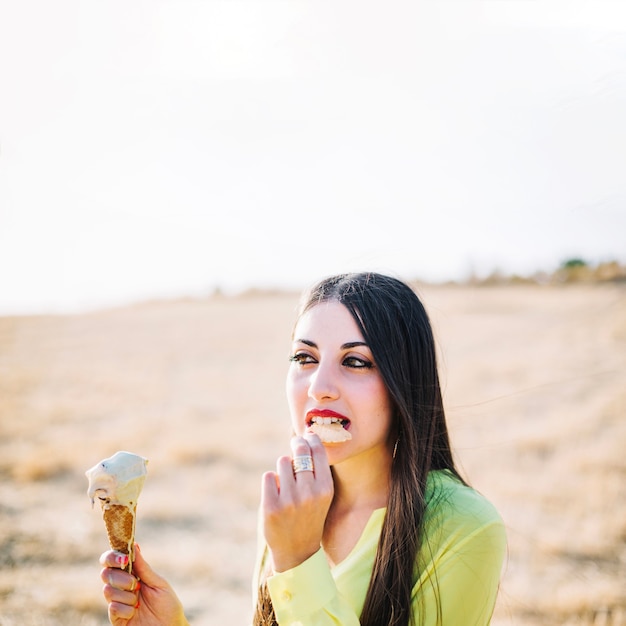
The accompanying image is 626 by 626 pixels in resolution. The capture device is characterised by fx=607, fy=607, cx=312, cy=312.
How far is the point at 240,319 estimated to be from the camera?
2286 cm

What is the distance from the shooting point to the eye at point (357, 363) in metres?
2.02

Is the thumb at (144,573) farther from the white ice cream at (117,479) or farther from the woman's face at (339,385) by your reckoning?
the woman's face at (339,385)

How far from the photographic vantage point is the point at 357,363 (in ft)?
6.63

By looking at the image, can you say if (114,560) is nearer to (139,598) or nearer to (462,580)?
(139,598)

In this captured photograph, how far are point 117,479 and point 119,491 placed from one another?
0.15 feet

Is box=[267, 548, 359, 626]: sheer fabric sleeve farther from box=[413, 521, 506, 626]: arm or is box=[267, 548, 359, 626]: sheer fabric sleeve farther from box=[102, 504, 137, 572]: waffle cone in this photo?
box=[102, 504, 137, 572]: waffle cone

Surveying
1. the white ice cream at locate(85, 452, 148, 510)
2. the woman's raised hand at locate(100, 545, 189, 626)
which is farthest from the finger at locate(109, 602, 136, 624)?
the white ice cream at locate(85, 452, 148, 510)

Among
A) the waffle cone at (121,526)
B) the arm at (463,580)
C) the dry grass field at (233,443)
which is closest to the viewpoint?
the arm at (463,580)

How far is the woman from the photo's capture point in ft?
5.36

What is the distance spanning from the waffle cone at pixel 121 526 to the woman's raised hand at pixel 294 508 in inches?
21.1

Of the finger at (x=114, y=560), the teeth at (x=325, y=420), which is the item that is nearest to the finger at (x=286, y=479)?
the teeth at (x=325, y=420)

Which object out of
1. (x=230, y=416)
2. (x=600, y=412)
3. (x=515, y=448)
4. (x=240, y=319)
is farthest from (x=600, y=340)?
(x=240, y=319)

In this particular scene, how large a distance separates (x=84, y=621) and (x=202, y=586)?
1.13 metres

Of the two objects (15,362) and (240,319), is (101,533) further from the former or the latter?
(240,319)
